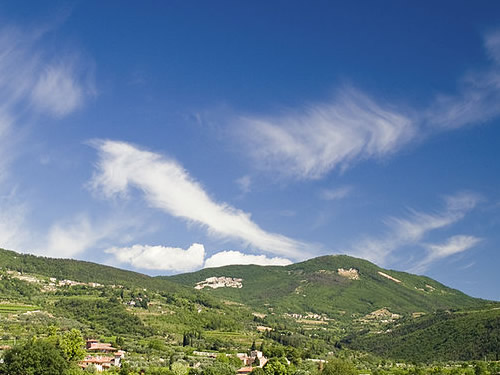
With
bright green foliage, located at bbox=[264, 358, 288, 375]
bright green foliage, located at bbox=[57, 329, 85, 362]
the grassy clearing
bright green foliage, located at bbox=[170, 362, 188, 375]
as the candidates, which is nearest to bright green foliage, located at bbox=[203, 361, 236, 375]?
bright green foliage, located at bbox=[170, 362, 188, 375]

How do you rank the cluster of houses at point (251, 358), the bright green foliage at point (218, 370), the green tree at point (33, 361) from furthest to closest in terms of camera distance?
the cluster of houses at point (251, 358) → the bright green foliage at point (218, 370) → the green tree at point (33, 361)

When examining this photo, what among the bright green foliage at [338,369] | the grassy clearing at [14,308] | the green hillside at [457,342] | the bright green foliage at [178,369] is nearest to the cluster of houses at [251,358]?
the bright green foliage at [178,369]

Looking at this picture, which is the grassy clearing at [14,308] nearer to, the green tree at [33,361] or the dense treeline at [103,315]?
the dense treeline at [103,315]

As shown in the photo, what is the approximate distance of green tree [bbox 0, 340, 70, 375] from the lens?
3046 inches

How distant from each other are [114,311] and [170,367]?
86.1 metres

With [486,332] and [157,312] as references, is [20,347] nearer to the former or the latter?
[157,312]

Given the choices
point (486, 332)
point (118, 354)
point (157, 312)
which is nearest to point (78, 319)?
point (157, 312)

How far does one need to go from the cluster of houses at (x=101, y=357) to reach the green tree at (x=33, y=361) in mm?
16359

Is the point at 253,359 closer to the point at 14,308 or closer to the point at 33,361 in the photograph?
the point at 33,361

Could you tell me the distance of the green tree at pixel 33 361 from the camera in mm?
77375

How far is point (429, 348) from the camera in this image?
7190 inches

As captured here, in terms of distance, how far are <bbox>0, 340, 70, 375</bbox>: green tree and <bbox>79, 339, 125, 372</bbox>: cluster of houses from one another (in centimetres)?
1636

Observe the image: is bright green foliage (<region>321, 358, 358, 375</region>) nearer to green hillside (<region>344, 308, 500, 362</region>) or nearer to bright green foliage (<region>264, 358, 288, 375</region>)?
bright green foliage (<region>264, 358, 288, 375</region>)

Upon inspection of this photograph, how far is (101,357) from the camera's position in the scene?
10769 centimetres
